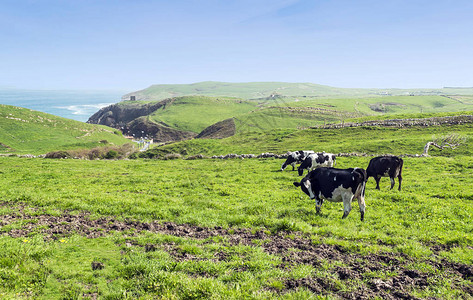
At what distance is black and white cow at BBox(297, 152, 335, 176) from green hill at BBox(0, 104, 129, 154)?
59870mm

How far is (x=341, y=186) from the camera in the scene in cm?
1227

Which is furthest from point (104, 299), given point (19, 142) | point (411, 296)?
point (19, 142)

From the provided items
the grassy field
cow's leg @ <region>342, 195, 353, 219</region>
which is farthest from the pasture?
the grassy field

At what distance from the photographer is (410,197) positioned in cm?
1431

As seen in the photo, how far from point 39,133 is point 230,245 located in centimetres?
8426

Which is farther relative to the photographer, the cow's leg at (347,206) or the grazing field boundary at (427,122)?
the grazing field boundary at (427,122)

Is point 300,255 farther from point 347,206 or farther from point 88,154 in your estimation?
point 88,154

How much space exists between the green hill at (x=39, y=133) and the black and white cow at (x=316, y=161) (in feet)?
196

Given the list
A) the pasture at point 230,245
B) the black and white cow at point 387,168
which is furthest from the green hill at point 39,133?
the black and white cow at point 387,168

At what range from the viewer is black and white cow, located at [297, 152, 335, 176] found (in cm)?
2438

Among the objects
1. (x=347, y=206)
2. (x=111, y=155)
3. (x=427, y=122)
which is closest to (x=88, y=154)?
(x=111, y=155)

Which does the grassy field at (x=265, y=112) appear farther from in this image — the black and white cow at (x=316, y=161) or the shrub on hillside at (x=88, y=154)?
the black and white cow at (x=316, y=161)

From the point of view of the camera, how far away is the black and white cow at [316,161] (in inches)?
960

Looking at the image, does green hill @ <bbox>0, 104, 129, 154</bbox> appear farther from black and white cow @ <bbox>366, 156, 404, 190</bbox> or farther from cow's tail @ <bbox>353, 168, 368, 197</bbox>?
cow's tail @ <bbox>353, 168, 368, 197</bbox>
